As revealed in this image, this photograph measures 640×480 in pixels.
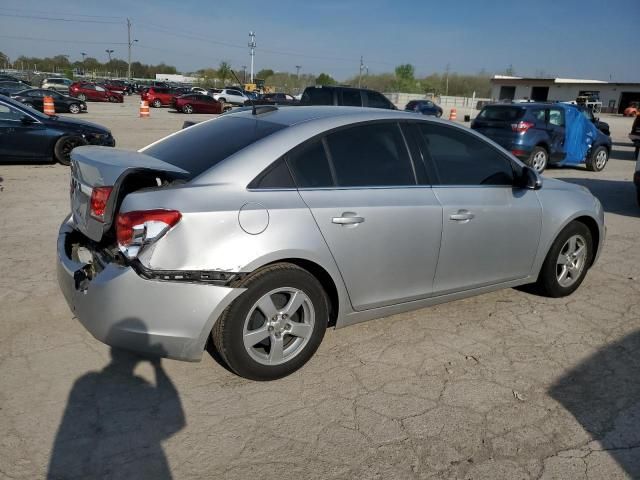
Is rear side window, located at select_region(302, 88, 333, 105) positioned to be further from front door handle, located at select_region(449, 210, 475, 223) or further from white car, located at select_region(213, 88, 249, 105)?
white car, located at select_region(213, 88, 249, 105)

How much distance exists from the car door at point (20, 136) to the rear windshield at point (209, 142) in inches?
308

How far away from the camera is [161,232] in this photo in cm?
273

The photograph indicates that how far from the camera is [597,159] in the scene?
45.2ft

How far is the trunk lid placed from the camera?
292 cm

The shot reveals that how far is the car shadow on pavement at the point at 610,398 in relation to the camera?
9.02 ft

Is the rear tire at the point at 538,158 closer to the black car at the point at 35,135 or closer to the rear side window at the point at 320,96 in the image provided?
the rear side window at the point at 320,96

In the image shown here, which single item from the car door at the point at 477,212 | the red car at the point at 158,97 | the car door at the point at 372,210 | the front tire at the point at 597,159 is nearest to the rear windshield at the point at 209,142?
the car door at the point at 372,210

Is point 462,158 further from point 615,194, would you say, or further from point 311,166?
point 615,194

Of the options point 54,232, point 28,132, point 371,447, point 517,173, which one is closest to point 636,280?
point 517,173

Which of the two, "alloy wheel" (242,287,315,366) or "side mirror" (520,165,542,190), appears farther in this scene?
"side mirror" (520,165,542,190)

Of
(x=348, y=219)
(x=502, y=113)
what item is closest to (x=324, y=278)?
(x=348, y=219)

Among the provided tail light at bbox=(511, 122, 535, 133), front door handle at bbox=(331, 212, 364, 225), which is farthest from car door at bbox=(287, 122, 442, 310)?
tail light at bbox=(511, 122, 535, 133)

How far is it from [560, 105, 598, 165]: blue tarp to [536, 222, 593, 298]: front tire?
910cm

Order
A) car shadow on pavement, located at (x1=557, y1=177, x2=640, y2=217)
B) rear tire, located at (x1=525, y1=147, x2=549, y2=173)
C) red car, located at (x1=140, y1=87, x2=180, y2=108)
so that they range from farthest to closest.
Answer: red car, located at (x1=140, y1=87, x2=180, y2=108)
rear tire, located at (x1=525, y1=147, x2=549, y2=173)
car shadow on pavement, located at (x1=557, y1=177, x2=640, y2=217)
